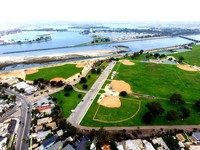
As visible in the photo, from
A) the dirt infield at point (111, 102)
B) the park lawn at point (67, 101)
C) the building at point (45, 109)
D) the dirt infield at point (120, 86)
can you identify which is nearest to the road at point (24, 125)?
the building at point (45, 109)

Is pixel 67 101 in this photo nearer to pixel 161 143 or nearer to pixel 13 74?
pixel 161 143

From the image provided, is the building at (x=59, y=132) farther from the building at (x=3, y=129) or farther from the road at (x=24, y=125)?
the building at (x=3, y=129)

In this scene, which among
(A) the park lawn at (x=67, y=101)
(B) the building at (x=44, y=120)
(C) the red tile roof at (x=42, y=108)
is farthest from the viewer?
(C) the red tile roof at (x=42, y=108)

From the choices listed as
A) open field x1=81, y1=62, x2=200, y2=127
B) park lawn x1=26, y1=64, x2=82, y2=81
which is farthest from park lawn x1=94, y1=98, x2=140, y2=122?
park lawn x1=26, y1=64, x2=82, y2=81

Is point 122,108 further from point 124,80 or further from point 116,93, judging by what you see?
point 124,80

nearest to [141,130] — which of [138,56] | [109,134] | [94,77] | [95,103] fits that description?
[109,134]

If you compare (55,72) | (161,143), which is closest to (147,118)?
(161,143)
